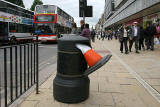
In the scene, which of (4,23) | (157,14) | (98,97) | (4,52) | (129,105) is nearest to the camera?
(4,52)

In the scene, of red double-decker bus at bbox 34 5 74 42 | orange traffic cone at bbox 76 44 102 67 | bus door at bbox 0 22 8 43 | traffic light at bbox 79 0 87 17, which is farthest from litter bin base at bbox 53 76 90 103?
red double-decker bus at bbox 34 5 74 42

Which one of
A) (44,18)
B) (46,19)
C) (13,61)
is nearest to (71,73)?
(13,61)

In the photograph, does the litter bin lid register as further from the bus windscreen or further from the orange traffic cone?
the bus windscreen

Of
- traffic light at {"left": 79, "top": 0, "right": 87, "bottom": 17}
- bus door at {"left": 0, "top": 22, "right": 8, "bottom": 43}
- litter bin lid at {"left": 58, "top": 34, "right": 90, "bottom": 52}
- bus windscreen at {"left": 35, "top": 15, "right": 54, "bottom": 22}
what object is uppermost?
bus windscreen at {"left": 35, "top": 15, "right": 54, "bottom": 22}

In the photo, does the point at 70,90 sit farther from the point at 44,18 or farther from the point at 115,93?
the point at 44,18

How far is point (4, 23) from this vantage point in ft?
58.0

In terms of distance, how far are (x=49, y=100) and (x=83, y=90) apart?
2.19 feet

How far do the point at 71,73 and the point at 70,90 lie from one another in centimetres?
31

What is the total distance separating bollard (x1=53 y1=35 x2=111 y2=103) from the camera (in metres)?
3.58

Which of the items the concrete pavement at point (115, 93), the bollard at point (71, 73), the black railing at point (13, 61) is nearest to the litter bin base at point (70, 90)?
the bollard at point (71, 73)

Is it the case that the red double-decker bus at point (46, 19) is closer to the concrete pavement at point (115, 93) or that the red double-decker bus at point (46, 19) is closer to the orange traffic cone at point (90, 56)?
the concrete pavement at point (115, 93)

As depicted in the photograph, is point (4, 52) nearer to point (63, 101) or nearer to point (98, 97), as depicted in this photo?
point (63, 101)

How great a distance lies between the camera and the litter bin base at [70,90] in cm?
358

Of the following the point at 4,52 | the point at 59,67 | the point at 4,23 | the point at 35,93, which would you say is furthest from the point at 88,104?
the point at 4,23
